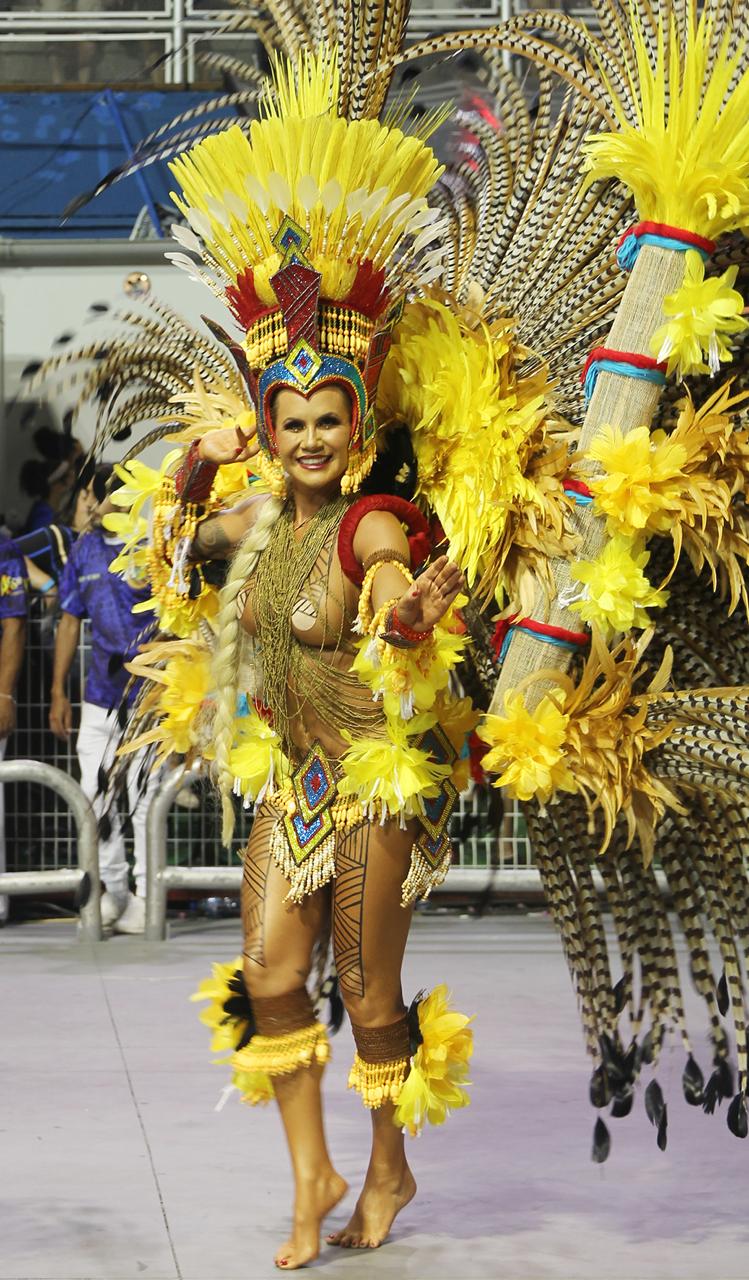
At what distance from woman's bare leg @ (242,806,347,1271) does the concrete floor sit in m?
0.10

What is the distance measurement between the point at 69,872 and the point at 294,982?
11.0ft

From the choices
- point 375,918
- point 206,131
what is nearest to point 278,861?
point 375,918

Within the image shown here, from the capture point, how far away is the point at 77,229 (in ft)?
24.8

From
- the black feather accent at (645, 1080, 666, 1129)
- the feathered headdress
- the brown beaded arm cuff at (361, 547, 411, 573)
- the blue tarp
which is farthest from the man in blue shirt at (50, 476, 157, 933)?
the black feather accent at (645, 1080, 666, 1129)

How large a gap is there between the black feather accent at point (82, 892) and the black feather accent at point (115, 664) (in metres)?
0.72

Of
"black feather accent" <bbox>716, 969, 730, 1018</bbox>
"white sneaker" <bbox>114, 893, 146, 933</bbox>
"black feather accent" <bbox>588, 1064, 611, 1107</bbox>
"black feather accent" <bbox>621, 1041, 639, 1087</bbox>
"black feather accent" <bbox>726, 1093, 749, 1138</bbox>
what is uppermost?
"black feather accent" <bbox>716, 969, 730, 1018</bbox>

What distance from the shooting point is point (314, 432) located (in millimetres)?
3000

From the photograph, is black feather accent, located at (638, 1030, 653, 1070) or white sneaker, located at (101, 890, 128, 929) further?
white sneaker, located at (101, 890, 128, 929)

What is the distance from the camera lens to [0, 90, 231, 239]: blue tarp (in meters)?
7.55

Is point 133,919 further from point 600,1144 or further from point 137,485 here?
point 600,1144

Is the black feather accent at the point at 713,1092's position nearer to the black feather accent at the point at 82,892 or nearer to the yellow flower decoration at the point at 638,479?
the yellow flower decoration at the point at 638,479

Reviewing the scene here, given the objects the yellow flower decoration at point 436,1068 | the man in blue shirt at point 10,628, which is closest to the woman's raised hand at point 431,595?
the yellow flower decoration at point 436,1068

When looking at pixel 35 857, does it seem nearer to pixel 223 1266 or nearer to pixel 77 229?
pixel 77 229

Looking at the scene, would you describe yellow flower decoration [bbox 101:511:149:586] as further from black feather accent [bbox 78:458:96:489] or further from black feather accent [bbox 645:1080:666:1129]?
black feather accent [bbox 645:1080:666:1129]
